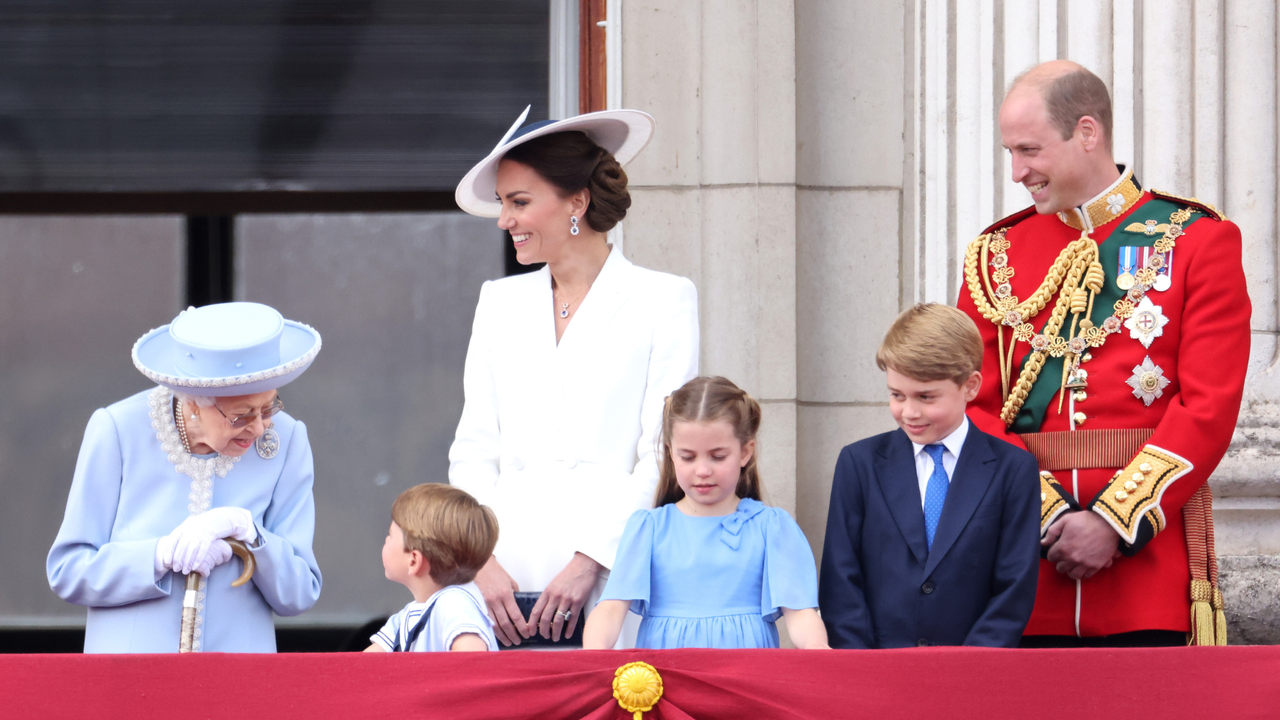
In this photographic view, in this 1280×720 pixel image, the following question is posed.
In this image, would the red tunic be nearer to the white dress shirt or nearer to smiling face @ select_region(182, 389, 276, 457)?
the white dress shirt

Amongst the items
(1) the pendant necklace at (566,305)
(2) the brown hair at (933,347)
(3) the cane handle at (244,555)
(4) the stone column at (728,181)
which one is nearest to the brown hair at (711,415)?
(2) the brown hair at (933,347)

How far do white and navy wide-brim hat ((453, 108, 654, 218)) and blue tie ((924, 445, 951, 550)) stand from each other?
1.02 meters

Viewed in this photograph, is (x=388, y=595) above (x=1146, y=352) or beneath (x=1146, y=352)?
beneath

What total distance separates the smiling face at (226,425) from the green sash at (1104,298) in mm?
1591

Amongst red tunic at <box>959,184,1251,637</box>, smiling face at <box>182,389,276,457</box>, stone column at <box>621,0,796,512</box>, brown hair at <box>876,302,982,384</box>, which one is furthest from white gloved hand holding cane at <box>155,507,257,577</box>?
stone column at <box>621,0,796,512</box>

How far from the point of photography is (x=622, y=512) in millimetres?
2895

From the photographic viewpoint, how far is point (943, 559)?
2604mm

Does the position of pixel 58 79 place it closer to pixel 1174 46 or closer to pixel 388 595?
pixel 388 595

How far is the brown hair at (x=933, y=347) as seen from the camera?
2.66 metres

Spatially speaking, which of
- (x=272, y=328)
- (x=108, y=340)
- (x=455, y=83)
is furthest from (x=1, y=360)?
(x=272, y=328)

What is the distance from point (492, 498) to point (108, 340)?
11.1 ft

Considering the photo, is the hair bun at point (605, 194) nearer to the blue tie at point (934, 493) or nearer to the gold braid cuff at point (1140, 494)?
the blue tie at point (934, 493)

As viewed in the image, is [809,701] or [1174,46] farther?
[1174,46]

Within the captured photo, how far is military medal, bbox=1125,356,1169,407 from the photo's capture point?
2.80 m
